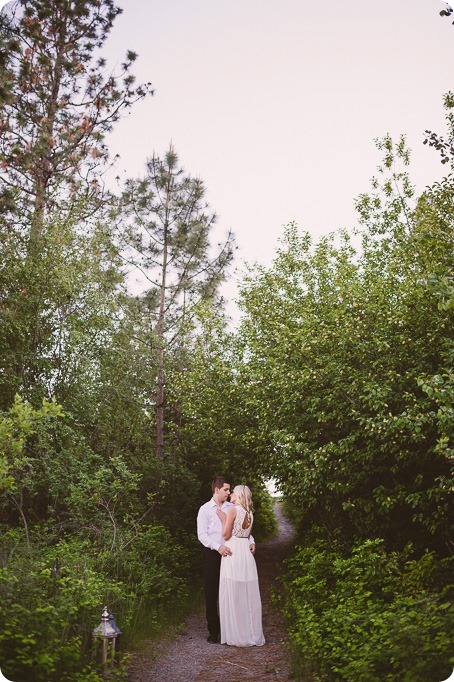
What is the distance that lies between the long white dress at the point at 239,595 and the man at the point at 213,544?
203 mm

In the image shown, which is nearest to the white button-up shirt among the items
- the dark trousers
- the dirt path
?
the dark trousers

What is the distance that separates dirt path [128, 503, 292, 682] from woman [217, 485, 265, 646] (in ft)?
0.68

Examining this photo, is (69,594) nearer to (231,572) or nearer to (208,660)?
(208,660)

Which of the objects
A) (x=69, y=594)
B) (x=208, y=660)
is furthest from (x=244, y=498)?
(x=69, y=594)

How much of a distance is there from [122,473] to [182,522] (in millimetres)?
2375

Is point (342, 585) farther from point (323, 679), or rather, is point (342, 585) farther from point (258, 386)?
point (258, 386)

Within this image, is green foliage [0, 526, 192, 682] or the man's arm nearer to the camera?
green foliage [0, 526, 192, 682]

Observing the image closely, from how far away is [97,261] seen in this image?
1191 cm

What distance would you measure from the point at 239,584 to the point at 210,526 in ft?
2.94

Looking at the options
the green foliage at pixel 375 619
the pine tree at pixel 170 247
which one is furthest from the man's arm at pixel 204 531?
the pine tree at pixel 170 247

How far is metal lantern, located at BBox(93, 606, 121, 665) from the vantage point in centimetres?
614

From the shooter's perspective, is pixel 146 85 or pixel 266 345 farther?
pixel 266 345

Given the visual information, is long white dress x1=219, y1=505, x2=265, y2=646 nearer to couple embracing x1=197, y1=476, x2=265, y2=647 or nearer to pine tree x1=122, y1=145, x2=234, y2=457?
couple embracing x1=197, y1=476, x2=265, y2=647

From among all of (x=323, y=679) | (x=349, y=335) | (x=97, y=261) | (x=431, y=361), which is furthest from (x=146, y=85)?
(x=323, y=679)
